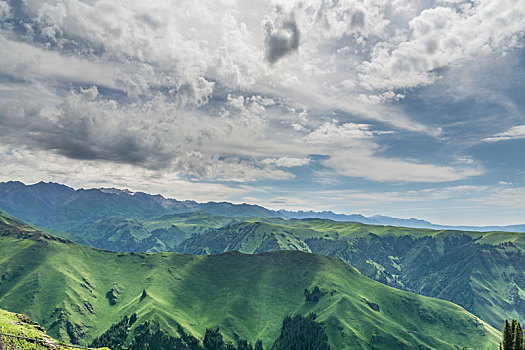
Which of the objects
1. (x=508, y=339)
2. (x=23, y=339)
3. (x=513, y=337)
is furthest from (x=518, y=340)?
(x=23, y=339)

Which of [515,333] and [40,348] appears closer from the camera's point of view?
[40,348]

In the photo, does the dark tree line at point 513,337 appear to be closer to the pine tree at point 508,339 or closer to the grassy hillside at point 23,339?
the pine tree at point 508,339

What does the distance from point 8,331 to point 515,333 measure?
155 m

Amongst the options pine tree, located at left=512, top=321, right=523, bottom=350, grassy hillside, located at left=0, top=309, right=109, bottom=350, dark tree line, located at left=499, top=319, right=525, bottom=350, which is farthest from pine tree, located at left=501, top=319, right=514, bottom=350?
grassy hillside, located at left=0, top=309, right=109, bottom=350

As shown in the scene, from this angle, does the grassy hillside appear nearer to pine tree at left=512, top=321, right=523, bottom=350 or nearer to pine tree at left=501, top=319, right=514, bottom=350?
pine tree at left=501, top=319, right=514, bottom=350

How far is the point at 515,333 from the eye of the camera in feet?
344

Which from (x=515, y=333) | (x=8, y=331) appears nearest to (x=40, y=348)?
(x=8, y=331)

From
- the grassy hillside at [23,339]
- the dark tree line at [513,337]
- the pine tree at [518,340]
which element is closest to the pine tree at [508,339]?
the dark tree line at [513,337]

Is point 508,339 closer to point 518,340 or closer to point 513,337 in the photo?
point 513,337

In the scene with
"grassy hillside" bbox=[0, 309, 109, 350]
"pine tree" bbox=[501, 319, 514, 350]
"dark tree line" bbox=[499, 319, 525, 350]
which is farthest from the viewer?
"pine tree" bbox=[501, 319, 514, 350]

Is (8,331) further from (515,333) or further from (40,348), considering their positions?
(515,333)

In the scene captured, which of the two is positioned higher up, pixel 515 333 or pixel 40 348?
pixel 515 333

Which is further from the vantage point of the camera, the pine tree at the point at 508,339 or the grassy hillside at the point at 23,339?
the pine tree at the point at 508,339

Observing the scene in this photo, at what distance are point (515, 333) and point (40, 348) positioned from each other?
141m
